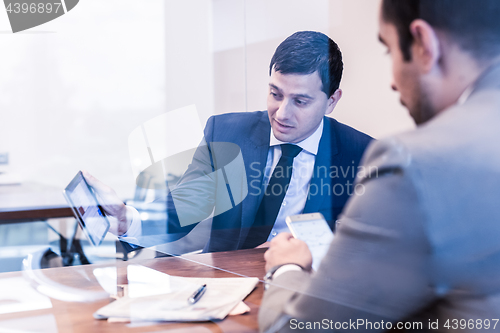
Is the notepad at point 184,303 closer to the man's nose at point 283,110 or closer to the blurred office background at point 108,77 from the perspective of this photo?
the man's nose at point 283,110

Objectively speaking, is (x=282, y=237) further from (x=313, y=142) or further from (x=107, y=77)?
(x=107, y=77)

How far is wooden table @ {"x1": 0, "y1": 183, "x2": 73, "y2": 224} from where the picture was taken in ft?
5.68

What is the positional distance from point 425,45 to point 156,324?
29.6 inches

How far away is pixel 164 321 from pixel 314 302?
322mm

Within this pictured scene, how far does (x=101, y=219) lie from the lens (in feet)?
4.64

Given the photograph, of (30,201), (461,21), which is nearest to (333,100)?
(461,21)

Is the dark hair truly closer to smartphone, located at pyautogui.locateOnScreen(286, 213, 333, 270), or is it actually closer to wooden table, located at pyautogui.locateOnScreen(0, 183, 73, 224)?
smartphone, located at pyautogui.locateOnScreen(286, 213, 333, 270)

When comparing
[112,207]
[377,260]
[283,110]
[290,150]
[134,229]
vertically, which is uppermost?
[283,110]

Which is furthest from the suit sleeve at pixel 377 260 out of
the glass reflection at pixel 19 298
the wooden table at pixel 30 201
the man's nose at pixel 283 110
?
the wooden table at pixel 30 201

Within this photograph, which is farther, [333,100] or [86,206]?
[86,206]

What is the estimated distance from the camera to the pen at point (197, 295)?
2.80 feet

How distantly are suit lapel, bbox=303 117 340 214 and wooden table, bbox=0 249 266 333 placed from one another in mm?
220

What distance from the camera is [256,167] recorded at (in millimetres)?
1159

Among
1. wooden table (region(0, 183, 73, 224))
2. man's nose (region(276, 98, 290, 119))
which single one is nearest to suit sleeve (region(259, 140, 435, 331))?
man's nose (region(276, 98, 290, 119))
